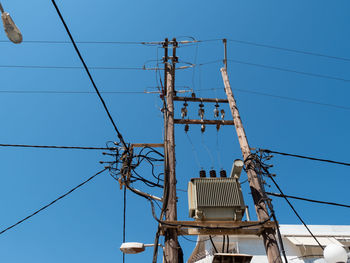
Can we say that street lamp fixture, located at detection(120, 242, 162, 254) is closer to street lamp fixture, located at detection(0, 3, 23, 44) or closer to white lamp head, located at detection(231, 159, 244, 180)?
white lamp head, located at detection(231, 159, 244, 180)

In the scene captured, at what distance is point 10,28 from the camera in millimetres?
2900

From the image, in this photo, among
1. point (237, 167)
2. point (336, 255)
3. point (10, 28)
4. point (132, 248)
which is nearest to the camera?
point (10, 28)

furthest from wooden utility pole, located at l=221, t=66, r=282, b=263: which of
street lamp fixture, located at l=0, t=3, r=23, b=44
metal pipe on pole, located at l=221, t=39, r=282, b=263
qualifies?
street lamp fixture, located at l=0, t=3, r=23, b=44

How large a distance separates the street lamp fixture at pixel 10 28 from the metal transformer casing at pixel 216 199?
12.2ft

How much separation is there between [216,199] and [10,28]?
4134 millimetres

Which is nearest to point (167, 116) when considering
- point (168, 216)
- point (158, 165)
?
point (158, 165)

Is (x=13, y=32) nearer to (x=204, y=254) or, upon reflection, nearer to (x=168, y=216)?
(x=168, y=216)

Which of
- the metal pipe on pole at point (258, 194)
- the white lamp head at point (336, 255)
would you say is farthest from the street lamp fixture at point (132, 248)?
the white lamp head at point (336, 255)

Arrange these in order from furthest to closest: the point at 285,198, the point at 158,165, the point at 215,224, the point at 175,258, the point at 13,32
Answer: the point at 158,165, the point at 285,198, the point at 215,224, the point at 175,258, the point at 13,32

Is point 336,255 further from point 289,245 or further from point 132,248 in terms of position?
point 289,245

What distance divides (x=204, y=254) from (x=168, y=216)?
1257cm

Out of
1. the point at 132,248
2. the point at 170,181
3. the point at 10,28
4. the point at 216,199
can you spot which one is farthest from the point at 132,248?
the point at 10,28

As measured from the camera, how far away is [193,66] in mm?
9945

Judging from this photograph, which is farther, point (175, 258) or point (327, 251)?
point (327, 251)
